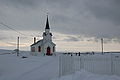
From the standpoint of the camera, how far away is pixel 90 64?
1346 centimetres

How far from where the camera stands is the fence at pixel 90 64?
12.7 metres

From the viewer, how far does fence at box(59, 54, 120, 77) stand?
1270cm

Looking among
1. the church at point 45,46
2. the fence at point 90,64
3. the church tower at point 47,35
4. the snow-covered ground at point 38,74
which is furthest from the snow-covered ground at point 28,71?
the church tower at point 47,35

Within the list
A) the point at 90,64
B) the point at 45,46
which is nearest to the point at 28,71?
the point at 90,64

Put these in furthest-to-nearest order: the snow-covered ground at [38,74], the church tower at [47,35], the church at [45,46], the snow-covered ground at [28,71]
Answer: the church tower at [47,35] < the church at [45,46] < the snow-covered ground at [28,71] < the snow-covered ground at [38,74]

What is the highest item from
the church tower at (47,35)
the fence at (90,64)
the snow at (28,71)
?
the church tower at (47,35)

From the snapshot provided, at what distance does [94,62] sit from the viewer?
1329 centimetres

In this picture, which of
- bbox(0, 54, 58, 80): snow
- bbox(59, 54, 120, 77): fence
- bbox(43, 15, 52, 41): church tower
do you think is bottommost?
bbox(0, 54, 58, 80): snow

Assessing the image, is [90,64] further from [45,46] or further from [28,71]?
[45,46]

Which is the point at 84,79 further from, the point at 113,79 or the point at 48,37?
the point at 48,37

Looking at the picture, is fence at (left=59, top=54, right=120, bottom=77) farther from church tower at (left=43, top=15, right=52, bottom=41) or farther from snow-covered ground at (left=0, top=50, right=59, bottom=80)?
church tower at (left=43, top=15, right=52, bottom=41)

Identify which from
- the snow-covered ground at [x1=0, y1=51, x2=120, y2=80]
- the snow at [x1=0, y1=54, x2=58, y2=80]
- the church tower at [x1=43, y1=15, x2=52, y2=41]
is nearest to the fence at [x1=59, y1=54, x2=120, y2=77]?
the snow-covered ground at [x1=0, y1=51, x2=120, y2=80]

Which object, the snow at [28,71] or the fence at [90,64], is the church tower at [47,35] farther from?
the fence at [90,64]

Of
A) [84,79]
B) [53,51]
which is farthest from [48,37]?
[84,79]
